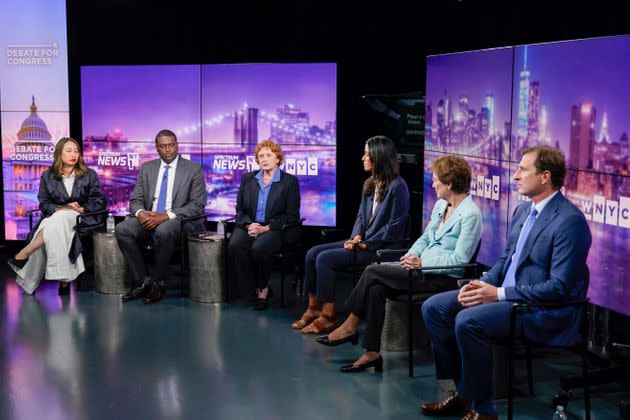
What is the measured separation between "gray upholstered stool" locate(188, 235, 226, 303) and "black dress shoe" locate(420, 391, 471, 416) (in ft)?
9.57

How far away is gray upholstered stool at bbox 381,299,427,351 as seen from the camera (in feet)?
19.2

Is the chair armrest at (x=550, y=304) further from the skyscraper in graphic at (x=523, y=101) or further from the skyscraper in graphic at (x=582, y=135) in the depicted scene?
the skyscraper in graphic at (x=523, y=101)

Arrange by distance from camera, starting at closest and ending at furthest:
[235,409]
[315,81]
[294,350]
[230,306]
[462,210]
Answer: [235,409] → [462,210] → [294,350] → [230,306] → [315,81]

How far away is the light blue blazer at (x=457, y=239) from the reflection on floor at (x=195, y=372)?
71cm

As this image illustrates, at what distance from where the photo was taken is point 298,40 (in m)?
8.39

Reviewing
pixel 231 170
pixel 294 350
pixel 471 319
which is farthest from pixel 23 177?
pixel 471 319

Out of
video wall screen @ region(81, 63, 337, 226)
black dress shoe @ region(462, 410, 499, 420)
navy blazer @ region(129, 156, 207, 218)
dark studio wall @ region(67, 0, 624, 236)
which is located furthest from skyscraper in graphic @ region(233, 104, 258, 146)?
black dress shoe @ region(462, 410, 499, 420)

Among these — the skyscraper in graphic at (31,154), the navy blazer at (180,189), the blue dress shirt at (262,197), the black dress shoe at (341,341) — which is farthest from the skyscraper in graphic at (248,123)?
the black dress shoe at (341,341)

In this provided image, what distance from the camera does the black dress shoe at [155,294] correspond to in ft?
23.9

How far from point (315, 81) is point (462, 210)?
3381 mm

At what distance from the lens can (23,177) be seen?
28.9 feet

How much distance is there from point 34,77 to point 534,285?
602 centimetres

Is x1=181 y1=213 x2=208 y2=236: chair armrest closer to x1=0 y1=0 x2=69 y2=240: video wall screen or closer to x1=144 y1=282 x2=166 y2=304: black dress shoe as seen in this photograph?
x1=144 y1=282 x2=166 y2=304: black dress shoe

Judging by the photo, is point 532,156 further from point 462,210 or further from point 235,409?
point 235,409
